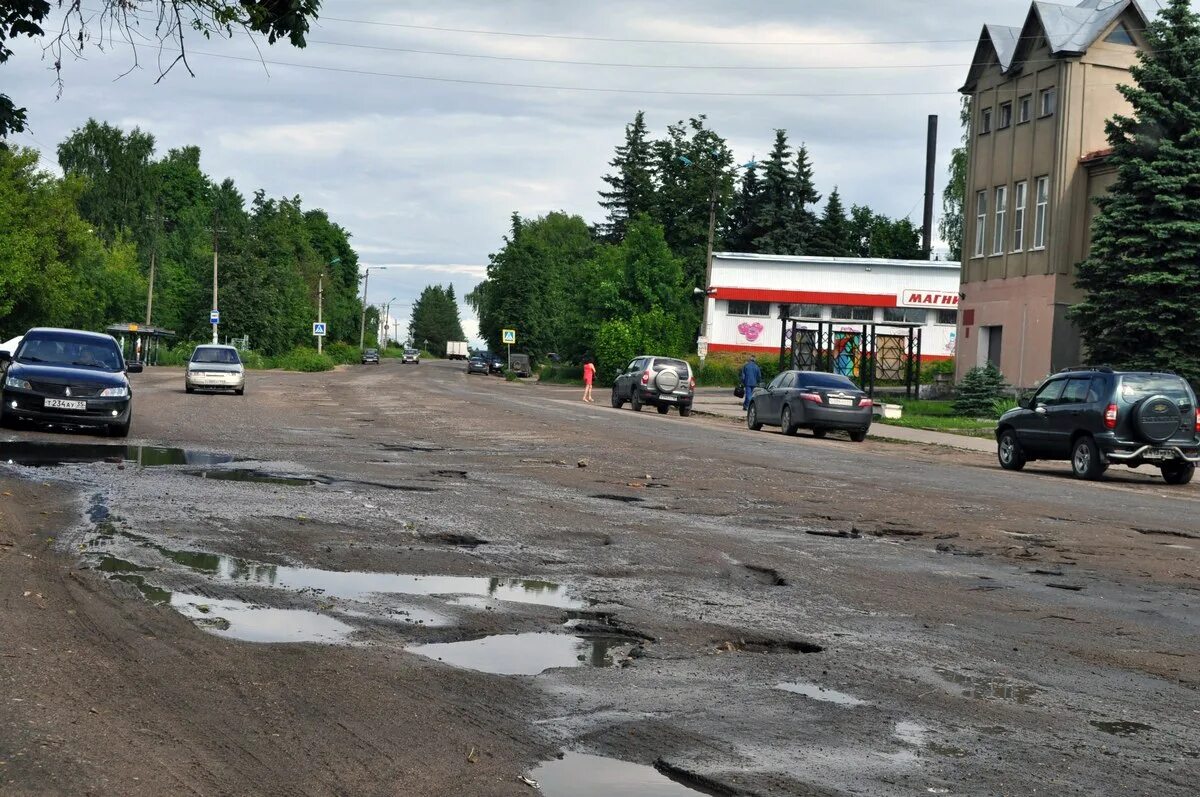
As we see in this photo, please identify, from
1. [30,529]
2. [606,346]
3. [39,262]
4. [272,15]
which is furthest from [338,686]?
[39,262]

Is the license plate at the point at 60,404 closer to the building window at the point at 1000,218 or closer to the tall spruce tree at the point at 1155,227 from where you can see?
the tall spruce tree at the point at 1155,227

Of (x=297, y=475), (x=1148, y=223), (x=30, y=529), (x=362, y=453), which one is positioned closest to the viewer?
(x=30, y=529)

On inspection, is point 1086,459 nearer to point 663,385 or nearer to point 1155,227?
point 1155,227

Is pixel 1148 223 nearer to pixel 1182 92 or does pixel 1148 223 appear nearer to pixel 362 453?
pixel 1182 92

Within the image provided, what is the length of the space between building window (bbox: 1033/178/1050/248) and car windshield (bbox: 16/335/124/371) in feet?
106

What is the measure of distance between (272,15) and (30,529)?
4992 millimetres

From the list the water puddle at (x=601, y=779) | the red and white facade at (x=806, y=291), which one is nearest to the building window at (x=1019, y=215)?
the red and white facade at (x=806, y=291)

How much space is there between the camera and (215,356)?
41.6 metres

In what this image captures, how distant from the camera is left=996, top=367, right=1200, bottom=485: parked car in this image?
852 inches

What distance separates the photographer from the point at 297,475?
15531mm

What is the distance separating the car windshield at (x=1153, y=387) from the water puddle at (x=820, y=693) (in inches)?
689

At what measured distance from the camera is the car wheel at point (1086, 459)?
72.7ft

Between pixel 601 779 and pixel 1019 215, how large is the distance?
45.0 metres

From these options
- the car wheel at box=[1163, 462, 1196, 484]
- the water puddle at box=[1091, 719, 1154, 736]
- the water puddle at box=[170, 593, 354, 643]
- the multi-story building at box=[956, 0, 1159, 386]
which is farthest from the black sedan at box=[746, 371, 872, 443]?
the water puddle at box=[1091, 719, 1154, 736]
